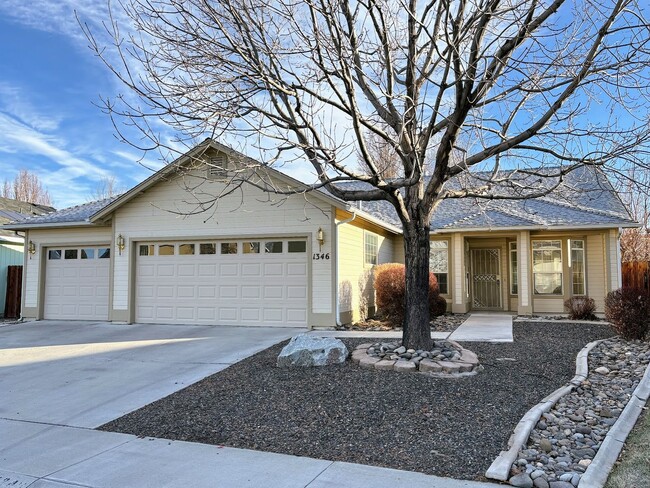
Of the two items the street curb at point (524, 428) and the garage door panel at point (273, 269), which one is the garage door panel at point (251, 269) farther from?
the street curb at point (524, 428)

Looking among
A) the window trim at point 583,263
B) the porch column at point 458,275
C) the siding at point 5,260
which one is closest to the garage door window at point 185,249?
the porch column at point 458,275

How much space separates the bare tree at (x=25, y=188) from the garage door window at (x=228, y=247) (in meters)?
33.1

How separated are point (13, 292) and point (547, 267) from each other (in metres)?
17.7

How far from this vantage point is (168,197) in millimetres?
12992

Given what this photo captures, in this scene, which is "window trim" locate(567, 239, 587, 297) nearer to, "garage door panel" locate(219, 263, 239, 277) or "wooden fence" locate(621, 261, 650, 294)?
"wooden fence" locate(621, 261, 650, 294)

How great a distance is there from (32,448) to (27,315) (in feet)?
38.3

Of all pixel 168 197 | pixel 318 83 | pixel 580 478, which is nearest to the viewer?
pixel 580 478

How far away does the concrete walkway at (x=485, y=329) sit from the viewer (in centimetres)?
964

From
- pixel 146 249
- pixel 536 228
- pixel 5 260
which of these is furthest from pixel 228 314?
pixel 5 260

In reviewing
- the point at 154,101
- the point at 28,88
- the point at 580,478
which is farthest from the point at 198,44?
the point at 28,88

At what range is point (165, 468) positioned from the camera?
415 centimetres

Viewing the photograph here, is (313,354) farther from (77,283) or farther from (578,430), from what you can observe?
(77,283)

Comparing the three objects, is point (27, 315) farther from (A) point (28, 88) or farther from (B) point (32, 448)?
(B) point (32, 448)

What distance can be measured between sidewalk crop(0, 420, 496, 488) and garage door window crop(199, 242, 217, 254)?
7.88m
